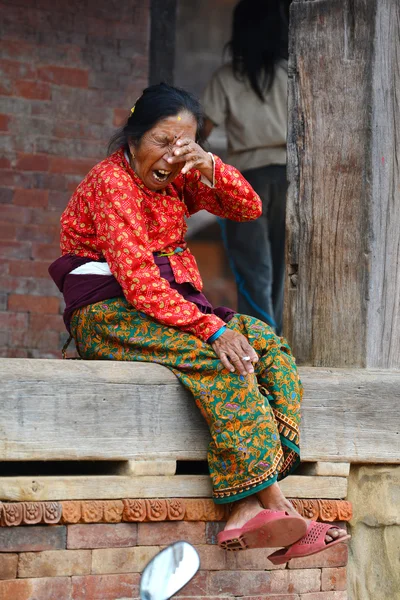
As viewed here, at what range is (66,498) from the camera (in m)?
3.70

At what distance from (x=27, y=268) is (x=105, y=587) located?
3118 mm

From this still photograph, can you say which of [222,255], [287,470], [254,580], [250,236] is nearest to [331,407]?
[287,470]

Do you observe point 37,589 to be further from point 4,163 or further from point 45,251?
point 4,163

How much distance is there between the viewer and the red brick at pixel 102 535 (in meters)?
3.71

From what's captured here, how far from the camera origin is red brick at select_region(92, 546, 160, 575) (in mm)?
3738

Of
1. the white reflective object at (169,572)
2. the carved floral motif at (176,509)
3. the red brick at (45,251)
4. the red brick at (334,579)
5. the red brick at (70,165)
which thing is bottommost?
the red brick at (334,579)

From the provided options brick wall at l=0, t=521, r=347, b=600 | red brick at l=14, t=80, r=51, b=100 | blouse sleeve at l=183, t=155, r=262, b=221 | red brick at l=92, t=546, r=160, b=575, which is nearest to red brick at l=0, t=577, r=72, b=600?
brick wall at l=0, t=521, r=347, b=600

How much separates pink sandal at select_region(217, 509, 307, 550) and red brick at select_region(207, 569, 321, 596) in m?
0.23

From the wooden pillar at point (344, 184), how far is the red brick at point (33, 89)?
8.30ft

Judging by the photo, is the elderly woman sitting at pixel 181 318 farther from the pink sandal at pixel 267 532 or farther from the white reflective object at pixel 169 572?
the white reflective object at pixel 169 572

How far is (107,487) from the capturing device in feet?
12.3

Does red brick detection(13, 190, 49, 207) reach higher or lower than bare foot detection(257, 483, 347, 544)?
higher

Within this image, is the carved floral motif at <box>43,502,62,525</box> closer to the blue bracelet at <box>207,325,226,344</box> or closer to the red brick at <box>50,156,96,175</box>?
the blue bracelet at <box>207,325,226,344</box>

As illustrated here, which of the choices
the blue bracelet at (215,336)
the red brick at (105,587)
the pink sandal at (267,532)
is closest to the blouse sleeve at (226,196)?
the blue bracelet at (215,336)
